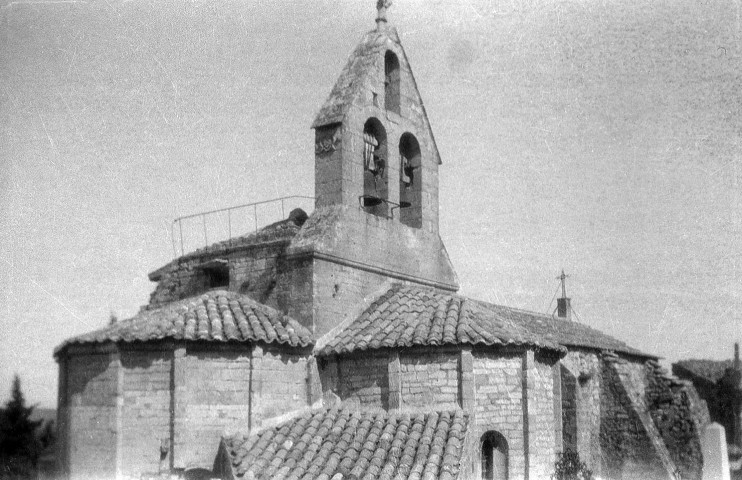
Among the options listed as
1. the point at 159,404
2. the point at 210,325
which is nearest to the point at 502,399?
the point at 210,325

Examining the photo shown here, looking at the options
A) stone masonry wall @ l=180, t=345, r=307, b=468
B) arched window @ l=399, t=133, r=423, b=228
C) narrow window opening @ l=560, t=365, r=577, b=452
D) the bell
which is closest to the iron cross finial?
arched window @ l=399, t=133, r=423, b=228

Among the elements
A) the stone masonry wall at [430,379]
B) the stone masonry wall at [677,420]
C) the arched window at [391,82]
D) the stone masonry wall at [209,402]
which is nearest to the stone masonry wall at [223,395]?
the stone masonry wall at [209,402]

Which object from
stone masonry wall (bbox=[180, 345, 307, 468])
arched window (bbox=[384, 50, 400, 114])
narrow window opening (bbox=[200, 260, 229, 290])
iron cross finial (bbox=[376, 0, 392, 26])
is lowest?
stone masonry wall (bbox=[180, 345, 307, 468])

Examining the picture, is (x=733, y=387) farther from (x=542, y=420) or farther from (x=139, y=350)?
(x=139, y=350)

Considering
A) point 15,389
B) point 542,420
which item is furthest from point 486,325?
point 15,389

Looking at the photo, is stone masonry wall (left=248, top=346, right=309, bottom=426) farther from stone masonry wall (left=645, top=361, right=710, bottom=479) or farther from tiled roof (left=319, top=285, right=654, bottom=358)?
stone masonry wall (left=645, top=361, right=710, bottom=479)

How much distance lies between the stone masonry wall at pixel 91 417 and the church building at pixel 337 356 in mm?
28

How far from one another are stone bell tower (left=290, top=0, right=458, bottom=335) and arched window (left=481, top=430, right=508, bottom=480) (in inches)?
139

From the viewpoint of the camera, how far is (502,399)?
13.6 metres

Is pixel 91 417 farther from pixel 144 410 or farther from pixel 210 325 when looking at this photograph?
pixel 210 325

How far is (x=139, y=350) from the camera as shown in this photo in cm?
1309

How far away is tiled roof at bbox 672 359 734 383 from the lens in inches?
1835

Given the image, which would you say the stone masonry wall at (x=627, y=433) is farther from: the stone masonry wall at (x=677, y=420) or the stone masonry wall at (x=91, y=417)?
the stone masonry wall at (x=91, y=417)

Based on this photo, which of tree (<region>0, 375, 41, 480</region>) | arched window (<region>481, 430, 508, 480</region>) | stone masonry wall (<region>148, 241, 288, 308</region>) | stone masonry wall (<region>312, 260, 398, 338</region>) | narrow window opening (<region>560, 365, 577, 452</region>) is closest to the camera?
arched window (<region>481, 430, 508, 480</region>)
